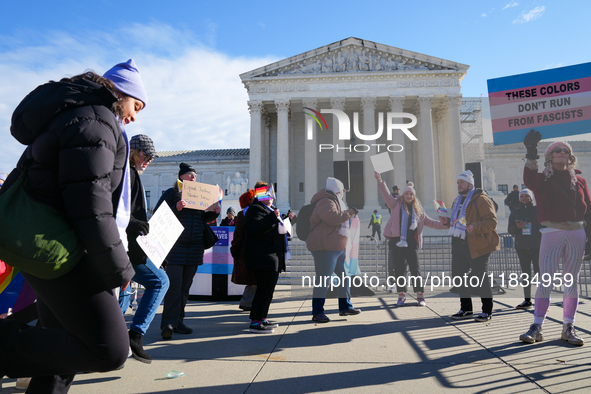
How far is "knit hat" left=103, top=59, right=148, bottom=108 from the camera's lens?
257 cm

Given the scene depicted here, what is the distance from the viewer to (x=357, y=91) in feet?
97.4

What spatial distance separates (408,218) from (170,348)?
4.49m

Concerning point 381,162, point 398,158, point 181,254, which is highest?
point 398,158

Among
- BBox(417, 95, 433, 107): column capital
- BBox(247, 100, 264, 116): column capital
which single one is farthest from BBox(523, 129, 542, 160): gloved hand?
BBox(247, 100, 264, 116): column capital

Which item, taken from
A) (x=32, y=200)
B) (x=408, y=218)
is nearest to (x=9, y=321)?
(x=32, y=200)

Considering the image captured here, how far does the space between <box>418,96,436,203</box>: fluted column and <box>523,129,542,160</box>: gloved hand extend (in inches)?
917

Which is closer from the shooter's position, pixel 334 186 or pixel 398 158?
pixel 334 186

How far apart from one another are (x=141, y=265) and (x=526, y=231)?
6054 mm

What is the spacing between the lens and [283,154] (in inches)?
1161

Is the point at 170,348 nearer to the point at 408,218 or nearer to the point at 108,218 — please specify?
the point at 108,218

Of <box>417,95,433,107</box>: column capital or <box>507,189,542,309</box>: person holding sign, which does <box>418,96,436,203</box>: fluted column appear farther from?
<box>507,189,542,309</box>: person holding sign

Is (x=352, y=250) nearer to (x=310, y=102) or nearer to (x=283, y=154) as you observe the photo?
(x=283, y=154)

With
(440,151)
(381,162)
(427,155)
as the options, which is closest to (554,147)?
(381,162)

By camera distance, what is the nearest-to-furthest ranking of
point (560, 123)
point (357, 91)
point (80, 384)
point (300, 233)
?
point (80, 384), point (560, 123), point (300, 233), point (357, 91)
